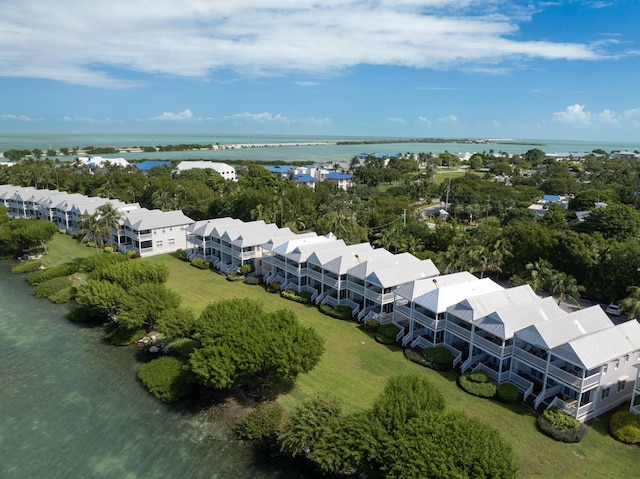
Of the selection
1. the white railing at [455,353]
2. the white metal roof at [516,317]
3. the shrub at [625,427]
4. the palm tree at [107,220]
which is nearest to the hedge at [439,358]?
the white railing at [455,353]

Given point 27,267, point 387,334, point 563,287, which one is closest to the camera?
point 387,334

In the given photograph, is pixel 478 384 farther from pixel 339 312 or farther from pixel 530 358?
pixel 339 312

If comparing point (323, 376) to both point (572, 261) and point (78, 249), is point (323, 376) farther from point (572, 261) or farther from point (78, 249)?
point (78, 249)

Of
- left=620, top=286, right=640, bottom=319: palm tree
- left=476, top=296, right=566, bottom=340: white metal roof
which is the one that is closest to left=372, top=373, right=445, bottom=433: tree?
left=476, top=296, right=566, bottom=340: white metal roof

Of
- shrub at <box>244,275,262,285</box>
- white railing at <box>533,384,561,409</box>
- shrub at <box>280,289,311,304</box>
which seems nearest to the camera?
white railing at <box>533,384,561,409</box>

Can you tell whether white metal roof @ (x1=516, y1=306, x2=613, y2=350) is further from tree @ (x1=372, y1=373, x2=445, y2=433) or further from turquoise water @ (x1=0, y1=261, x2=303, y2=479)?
turquoise water @ (x1=0, y1=261, x2=303, y2=479)

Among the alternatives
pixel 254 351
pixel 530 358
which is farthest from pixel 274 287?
pixel 530 358

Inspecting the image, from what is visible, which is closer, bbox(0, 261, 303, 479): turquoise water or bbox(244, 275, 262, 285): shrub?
bbox(0, 261, 303, 479): turquoise water
